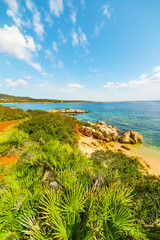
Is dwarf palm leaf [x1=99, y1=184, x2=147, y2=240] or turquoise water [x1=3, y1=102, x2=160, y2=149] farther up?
dwarf palm leaf [x1=99, y1=184, x2=147, y2=240]

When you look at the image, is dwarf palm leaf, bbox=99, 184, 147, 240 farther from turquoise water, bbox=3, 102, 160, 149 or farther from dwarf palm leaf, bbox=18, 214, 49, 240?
turquoise water, bbox=3, 102, 160, 149

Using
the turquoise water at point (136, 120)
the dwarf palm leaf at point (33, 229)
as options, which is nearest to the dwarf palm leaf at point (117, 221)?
the dwarf palm leaf at point (33, 229)

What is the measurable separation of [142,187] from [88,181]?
3988 millimetres

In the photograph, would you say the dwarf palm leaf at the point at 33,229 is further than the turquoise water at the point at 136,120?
No

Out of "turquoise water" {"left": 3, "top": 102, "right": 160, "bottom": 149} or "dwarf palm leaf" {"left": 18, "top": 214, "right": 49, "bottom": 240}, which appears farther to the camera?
"turquoise water" {"left": 3, "top": 102, "right": 160, "bottom": 149}

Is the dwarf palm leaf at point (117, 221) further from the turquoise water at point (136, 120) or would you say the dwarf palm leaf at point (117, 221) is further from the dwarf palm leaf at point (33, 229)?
the turquoise water at point (136, 120)

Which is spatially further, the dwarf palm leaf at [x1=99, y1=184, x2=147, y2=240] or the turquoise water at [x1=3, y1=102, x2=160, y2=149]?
the turquoise water at [x1=3, y1=102, x2=160, y2=149]

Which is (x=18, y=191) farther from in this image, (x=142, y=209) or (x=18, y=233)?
(x=142, y=209)

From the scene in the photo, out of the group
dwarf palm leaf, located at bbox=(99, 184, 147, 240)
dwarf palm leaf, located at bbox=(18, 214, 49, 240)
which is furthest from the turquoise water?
dwarf palm leaf, located at bbox=(18, 214, 49, 240)

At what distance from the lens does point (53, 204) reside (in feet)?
5.29

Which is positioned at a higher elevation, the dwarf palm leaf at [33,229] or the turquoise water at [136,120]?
the dwarf palm leaf at [33,229]

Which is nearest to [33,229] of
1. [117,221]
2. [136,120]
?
[117,221]

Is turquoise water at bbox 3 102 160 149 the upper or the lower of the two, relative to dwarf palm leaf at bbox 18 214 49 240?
lower

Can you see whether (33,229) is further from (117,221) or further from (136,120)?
(136,120)
